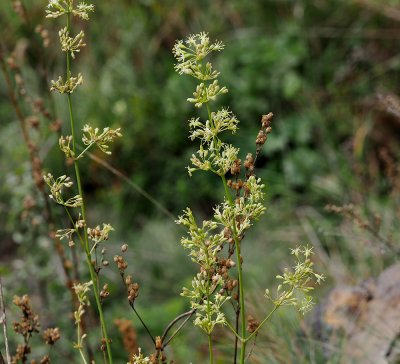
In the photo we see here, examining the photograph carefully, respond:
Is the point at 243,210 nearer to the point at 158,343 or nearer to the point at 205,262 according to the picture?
the point at 205,262

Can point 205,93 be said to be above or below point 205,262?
above

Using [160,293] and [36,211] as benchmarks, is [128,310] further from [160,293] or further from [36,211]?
[36,211]

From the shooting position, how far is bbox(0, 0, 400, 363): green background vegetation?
437 cm

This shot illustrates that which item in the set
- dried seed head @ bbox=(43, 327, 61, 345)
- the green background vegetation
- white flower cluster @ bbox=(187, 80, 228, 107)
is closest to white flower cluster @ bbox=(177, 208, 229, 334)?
white flower cluster @ bbox=(187, 80, 228, 107)

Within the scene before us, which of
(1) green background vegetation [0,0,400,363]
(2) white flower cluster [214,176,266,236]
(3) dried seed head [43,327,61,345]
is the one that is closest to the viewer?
(2) white flower cluster [214,176,266,236]

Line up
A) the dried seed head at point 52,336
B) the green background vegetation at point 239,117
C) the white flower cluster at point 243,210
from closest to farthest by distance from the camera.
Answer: the white flower cluster at point 243,210, the dried seed head at point 52,336, the green background vegetation at point 239,117

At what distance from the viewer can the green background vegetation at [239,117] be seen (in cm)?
437

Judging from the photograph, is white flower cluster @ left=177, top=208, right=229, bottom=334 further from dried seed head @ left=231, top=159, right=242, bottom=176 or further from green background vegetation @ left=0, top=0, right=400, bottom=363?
green background vegetation @ left=0, top=0, right=400, bottom=363

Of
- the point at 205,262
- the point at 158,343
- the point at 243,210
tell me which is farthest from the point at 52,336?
the point at 243,210

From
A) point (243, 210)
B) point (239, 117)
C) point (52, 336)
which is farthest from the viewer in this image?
point (239, 117)

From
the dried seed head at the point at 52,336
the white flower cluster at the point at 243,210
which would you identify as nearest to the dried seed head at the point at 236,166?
the white flower cluster at the point at 243,210

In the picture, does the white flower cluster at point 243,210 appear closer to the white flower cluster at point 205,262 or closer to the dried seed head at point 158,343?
the white flower cluster at point 205,262

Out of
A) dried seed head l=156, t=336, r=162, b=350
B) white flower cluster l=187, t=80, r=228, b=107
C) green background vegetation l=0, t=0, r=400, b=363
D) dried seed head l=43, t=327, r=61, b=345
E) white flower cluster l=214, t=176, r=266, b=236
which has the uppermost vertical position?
white flower cluster l=187, t=80, r=228, b=107

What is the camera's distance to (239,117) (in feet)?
17.4
